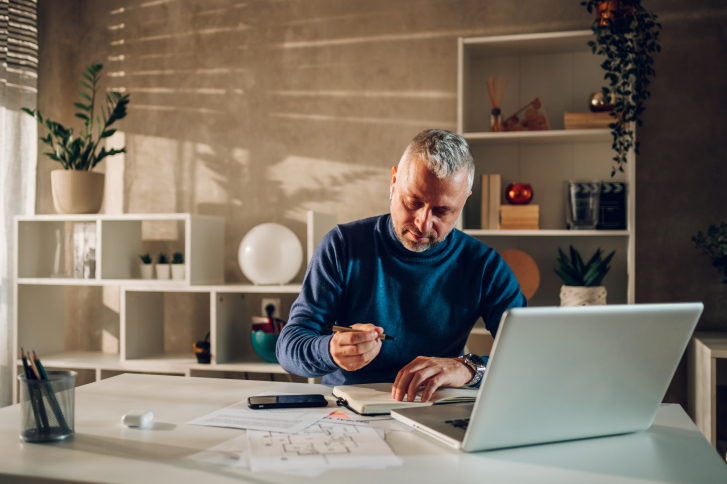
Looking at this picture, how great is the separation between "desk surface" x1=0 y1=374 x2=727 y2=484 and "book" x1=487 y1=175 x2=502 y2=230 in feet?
4.75

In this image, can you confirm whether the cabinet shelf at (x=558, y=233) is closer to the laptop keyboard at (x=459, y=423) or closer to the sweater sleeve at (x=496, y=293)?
the sweater sleeve at (x=496, y=293)

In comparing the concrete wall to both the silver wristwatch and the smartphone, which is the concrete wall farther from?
the smartphone

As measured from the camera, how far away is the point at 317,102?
299 cm

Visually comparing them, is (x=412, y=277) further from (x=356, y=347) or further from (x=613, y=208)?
(x=613, y=208)

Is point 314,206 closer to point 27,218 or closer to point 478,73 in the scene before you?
point 478,73

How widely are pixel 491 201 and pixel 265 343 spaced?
1207mm

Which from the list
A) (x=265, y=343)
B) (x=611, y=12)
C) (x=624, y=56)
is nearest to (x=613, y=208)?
(x=624, y=56)

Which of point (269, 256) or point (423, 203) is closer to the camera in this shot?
point (423, 203)

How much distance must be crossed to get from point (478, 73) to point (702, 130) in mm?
1038

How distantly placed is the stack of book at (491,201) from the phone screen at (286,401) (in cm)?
155

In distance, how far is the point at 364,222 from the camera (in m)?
1.75

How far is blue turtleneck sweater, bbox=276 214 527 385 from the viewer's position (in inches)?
63.4

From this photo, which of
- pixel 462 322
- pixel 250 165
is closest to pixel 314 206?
pixel 250 165

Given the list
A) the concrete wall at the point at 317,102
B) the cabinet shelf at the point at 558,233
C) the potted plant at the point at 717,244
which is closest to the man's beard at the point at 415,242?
the cabinet shelf at the point at 558,233
